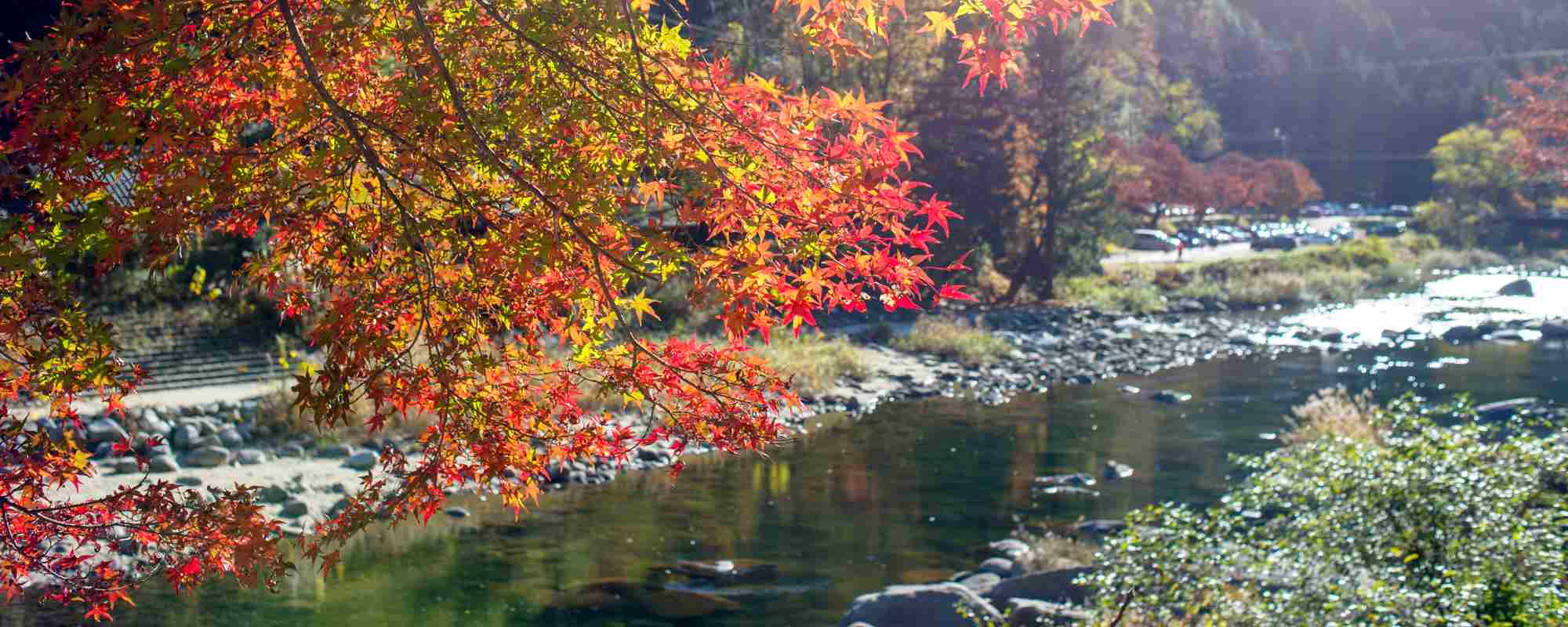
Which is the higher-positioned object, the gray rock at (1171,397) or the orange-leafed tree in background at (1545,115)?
the orange-leafed tree in background at (1545,115)

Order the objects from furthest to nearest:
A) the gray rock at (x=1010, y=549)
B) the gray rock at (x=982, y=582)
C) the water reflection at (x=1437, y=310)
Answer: the water reflection at (x=1437, y=310), the gray rock at (x=1010, y=549), the gray rock at (x=982, y=582)

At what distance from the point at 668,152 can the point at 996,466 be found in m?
12.9

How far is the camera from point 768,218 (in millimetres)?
4676

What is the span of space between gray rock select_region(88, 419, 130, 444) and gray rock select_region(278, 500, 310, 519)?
2523 mm

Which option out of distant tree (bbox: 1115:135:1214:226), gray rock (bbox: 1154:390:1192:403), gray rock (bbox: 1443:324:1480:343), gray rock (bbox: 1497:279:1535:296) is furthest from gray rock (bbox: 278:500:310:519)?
distant tree (bbox: 1115:135:1214:226)

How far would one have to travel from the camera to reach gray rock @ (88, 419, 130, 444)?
15.0 metres

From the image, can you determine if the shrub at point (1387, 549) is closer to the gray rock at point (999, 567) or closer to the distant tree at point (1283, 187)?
the gray rock at point (999, 567)

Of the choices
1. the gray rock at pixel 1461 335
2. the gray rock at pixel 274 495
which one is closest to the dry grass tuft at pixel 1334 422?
the gray rock at pixel 274 495

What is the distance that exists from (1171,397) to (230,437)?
14805mm

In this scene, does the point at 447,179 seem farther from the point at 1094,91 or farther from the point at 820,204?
the point at 1094,91

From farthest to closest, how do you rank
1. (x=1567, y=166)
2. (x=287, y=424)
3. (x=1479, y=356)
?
(x=1567, y=166), (x=1479, y=356), (x=287, y=424)

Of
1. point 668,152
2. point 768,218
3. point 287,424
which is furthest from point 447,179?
point 287,424

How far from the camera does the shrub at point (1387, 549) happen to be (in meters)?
7.39

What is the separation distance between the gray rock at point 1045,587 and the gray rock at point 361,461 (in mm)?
7869
